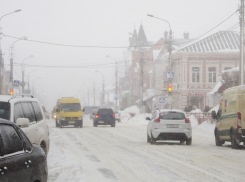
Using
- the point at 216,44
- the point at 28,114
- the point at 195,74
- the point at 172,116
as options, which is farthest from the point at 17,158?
the point at 216,44

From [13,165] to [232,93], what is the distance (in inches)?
498

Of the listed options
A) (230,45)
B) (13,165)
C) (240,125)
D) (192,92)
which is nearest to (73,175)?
(13,165)

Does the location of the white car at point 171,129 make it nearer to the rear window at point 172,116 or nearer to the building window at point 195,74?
the rear window at point 172,116

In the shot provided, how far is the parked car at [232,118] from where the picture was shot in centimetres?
1540

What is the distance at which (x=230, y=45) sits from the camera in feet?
185

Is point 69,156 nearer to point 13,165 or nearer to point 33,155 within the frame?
point 33,155

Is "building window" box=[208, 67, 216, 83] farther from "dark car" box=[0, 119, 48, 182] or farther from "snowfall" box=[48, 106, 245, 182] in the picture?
"dark car" box=[0, 119, 48, 182]

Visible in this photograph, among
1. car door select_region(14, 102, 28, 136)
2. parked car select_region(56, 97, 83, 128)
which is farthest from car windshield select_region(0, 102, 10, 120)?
parked car select_region(56, 97, 83, 128)

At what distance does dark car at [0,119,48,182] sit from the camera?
→ 16.0 ft

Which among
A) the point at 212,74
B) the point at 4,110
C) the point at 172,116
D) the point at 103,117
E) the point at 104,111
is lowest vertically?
the point at 103,117

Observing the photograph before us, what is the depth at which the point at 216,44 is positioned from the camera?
56.6 m

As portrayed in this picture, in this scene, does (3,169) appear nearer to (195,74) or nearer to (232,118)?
(232,118)

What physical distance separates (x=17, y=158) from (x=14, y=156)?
51mm

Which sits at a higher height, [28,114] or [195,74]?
[195,74]
